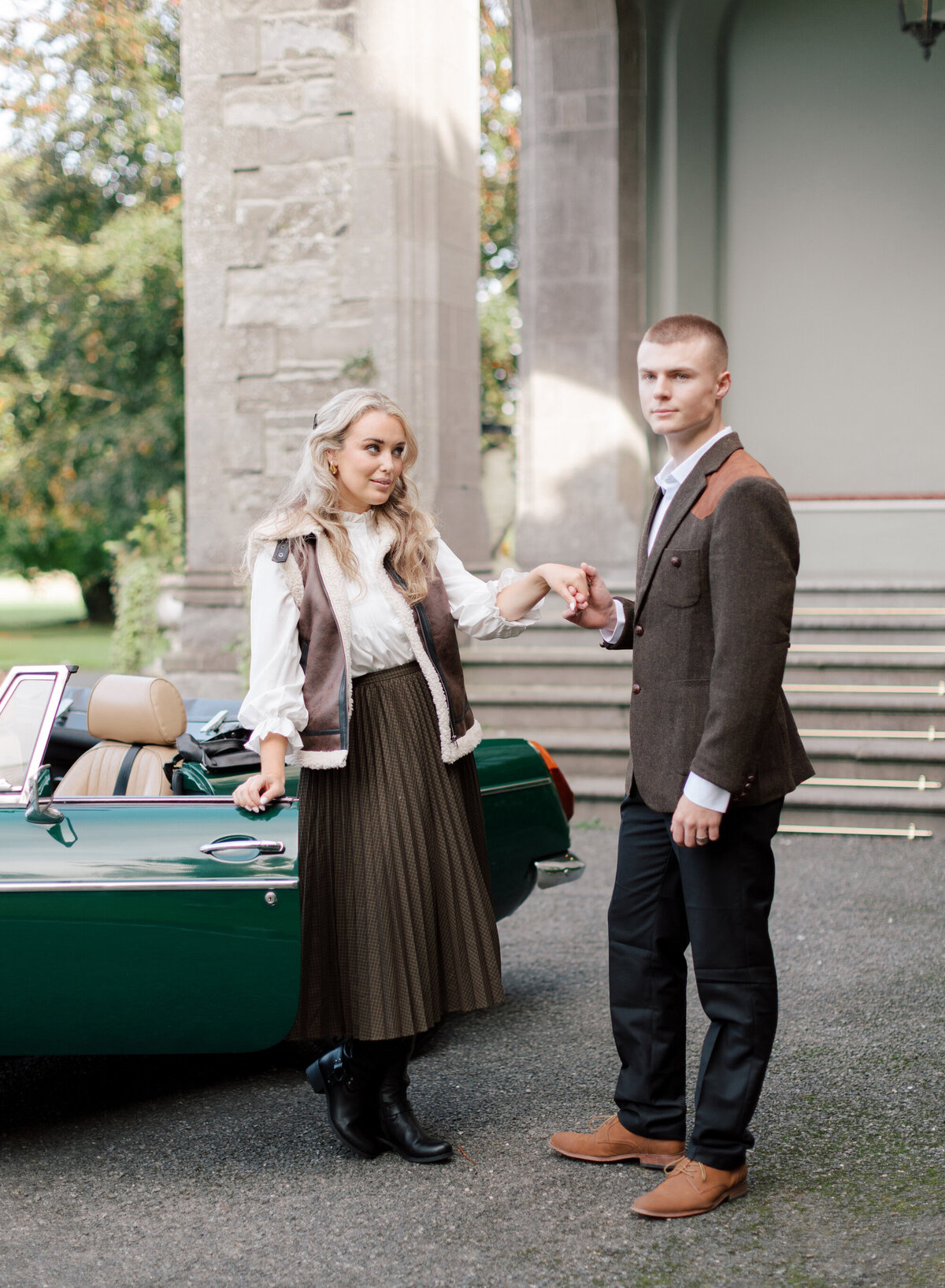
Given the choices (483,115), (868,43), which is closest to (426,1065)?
(868,43)

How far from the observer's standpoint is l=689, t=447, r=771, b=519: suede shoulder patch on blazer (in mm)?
2846

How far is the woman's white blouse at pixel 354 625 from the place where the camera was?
10.1 ft

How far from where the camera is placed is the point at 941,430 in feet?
32.9

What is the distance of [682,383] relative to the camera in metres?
2.91

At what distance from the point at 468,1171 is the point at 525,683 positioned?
536 cm

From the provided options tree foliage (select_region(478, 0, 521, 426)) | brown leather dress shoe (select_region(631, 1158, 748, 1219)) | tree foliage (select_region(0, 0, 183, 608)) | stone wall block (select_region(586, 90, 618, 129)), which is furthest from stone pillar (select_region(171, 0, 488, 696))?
tree foliage (select_region(478, 0, 521, 426))

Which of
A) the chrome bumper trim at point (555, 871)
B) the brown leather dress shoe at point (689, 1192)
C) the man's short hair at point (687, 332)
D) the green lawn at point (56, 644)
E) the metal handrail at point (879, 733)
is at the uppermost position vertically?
the man's short hair at point (687, 332)

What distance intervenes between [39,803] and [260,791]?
562mm

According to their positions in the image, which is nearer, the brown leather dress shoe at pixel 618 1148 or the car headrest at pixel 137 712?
the brown leather dress shoe at pixel 618 1148

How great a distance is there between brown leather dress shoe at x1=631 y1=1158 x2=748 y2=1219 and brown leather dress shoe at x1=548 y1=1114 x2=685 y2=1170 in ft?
0.68

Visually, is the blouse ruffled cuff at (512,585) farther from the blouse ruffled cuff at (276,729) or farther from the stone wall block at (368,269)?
the stone wall block at (368,269)

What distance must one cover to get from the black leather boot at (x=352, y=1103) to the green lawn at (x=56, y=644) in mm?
13631

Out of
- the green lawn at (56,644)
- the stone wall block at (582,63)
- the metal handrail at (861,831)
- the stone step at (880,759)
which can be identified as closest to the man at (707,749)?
the metal handrail at (861,831)

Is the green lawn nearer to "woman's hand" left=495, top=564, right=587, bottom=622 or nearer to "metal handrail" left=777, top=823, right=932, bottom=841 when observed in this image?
"metal handrail" left=777, top=823, right=932, bottom=841
